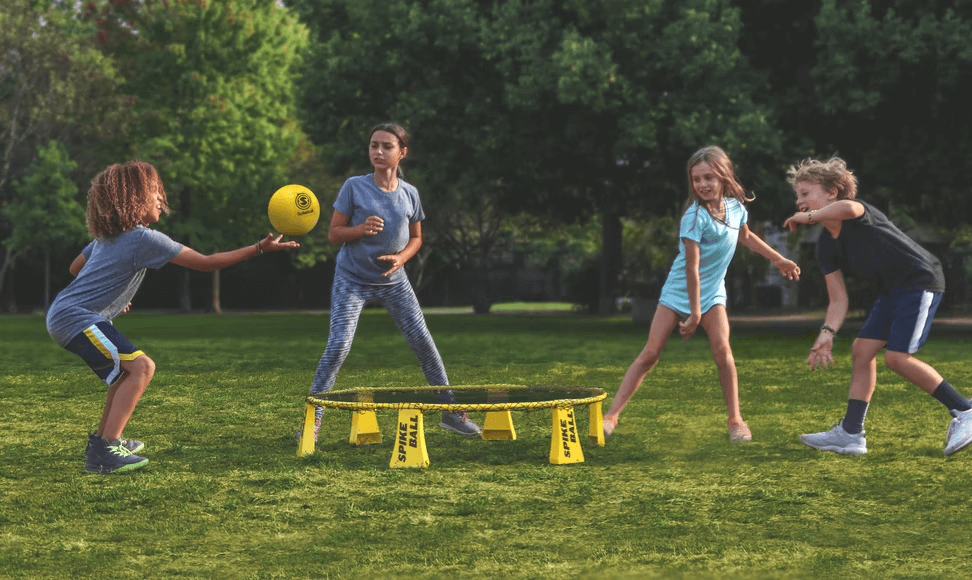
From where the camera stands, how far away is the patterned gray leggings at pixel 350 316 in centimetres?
785

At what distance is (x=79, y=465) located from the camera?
7.03 metres

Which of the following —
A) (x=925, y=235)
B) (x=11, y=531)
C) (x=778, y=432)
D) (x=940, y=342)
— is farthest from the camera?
(x=925, y=235)

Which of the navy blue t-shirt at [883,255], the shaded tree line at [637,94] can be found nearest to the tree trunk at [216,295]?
the shaded tree line at [637,94]

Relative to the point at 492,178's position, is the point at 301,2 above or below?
above

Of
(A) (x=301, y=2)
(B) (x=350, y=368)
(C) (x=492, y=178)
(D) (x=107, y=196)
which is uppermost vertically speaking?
(A) (x=301, y=2)

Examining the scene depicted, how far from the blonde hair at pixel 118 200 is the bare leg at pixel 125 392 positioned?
0.76 m

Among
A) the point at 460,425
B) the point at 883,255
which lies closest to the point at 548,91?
the point at 460,425

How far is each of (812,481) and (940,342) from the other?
51.0 ft

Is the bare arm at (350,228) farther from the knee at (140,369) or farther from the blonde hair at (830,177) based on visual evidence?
the blonde hair at (830,177)

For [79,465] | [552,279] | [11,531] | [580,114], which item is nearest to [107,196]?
[79,465]

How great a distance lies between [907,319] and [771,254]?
36.0 inches

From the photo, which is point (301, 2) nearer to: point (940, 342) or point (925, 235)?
point (940, 342)

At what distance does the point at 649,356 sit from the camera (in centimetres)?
775

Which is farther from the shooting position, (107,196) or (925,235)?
(925,235)
